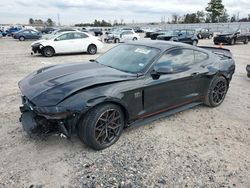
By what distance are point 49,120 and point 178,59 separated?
2545 mm

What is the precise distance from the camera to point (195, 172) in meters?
3.04

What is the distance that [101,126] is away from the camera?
3.40 meters

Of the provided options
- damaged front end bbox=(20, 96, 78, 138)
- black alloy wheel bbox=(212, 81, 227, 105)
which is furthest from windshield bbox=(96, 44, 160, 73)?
black alloy wheel bbox=(212, 81, 227, 105)

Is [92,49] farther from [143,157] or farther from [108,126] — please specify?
[143,157]

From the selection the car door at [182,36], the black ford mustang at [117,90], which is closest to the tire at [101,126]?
the black ford mustang at [117,90]

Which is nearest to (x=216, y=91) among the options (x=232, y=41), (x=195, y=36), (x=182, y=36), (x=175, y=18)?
(x=182, y=36)

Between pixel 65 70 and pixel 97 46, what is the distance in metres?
11.0

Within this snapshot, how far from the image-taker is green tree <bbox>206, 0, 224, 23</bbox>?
7019 cm

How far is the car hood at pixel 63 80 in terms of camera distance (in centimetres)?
316

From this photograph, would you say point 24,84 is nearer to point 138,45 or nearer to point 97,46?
point 138,45

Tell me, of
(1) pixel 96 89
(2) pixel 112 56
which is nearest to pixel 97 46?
(2) pixel 112 56

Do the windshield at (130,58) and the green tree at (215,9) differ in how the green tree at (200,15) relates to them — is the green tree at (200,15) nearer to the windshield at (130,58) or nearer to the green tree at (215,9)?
the green tree at (215,9)

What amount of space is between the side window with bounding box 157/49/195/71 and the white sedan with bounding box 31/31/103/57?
10228 mm

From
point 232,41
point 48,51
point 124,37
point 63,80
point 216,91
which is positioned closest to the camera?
point 63,80
